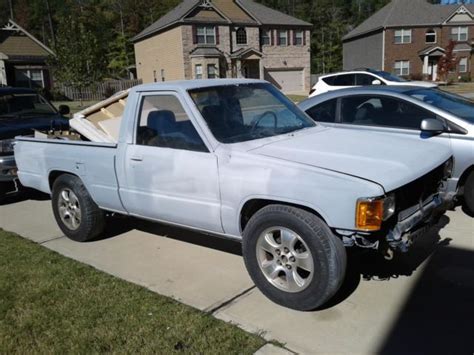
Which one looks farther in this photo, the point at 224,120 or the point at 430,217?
the point at 224,120

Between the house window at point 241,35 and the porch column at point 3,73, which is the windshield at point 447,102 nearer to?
the house window at point 241,35

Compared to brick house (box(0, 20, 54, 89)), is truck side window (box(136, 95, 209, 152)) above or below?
below

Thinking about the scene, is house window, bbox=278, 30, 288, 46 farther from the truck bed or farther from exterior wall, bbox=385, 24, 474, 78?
the truck bed

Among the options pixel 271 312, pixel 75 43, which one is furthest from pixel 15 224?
pixel 75 43

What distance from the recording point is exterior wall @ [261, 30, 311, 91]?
41.5 m

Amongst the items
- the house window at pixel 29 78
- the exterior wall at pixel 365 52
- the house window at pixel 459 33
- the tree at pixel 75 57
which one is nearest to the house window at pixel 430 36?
the house window at pixel 459 33

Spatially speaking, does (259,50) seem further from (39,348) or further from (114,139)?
(39,348)

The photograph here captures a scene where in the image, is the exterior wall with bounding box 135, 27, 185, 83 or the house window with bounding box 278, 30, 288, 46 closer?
the exterior wall with bounding box 135, 27, 185, 83

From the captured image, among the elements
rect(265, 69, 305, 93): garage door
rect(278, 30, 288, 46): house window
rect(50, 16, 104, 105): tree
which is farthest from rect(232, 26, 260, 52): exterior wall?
rect(50, 16, 104, 105): tree

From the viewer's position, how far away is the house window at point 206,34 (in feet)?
126

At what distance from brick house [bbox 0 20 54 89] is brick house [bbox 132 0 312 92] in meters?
9.46

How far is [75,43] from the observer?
29141 mm

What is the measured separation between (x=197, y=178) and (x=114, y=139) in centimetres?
191

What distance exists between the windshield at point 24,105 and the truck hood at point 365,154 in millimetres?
6117
